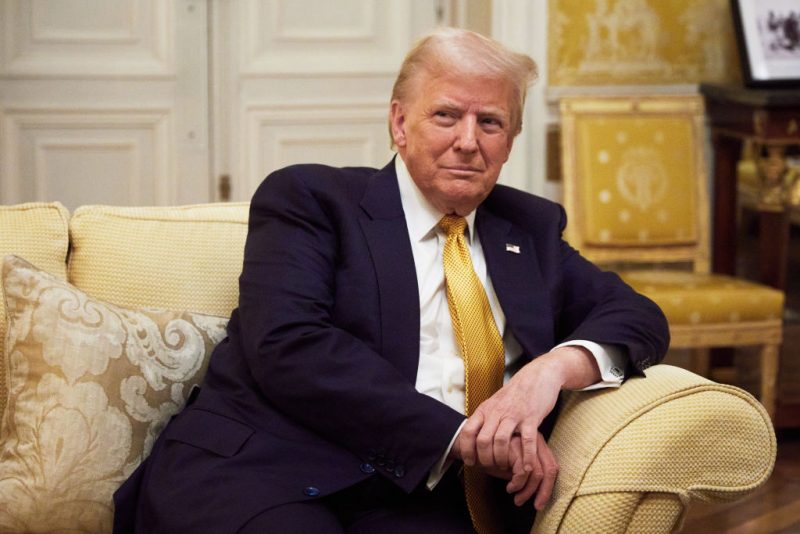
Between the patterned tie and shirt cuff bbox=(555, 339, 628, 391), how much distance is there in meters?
0.13

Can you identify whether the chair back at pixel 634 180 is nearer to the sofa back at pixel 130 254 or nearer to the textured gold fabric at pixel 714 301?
the textured gold fabric at pixel 714 301

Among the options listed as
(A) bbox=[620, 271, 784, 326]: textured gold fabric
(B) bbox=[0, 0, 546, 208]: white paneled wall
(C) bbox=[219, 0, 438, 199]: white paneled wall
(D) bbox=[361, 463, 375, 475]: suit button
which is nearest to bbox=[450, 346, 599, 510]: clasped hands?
(D) bbox=[361, 463, 375, 475]: suit button

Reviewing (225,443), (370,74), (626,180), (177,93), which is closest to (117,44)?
(177,93)

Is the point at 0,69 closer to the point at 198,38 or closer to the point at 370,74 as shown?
the point at 198,38

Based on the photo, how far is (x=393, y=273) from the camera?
197cm

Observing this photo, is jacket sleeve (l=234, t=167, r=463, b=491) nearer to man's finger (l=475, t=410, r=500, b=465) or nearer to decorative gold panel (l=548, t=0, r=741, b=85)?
man's finger (l=475, t=410, r=500, b=465)

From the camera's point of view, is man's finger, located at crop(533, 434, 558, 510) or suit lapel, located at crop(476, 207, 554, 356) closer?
man's finger, located at crop(533, 434, 558, 510)

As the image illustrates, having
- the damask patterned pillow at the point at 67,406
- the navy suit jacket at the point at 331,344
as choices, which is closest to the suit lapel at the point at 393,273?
the navy suit jacket at the point at 331,344

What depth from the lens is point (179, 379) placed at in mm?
2008

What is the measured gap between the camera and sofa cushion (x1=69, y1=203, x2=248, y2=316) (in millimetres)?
2135

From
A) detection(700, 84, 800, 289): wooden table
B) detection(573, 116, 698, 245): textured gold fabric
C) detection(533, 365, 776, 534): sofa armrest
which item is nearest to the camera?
detection(533, 365, 776, 534): sofa armrest

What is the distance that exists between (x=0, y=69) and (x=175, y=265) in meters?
2.46

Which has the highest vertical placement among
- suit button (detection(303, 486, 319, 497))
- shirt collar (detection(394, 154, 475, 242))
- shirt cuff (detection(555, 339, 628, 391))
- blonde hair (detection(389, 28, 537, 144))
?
blonde hair (detection(389, 28, 537, 144))

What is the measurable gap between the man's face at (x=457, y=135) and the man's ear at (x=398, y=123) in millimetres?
43
